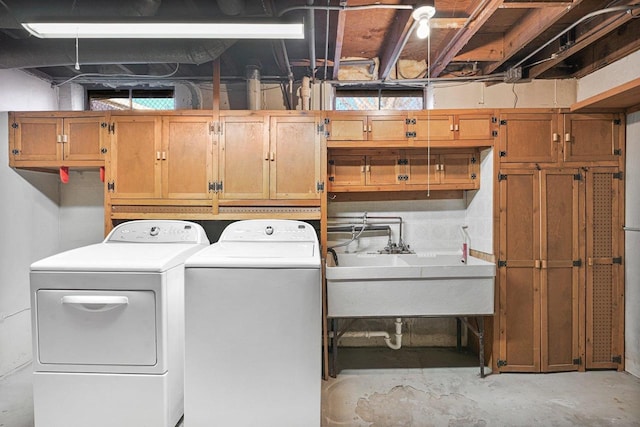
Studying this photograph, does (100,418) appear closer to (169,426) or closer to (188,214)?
(169,426)

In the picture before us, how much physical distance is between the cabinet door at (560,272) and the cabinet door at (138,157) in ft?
11.2

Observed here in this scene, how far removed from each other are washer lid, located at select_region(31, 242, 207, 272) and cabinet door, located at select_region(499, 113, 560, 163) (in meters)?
2.83

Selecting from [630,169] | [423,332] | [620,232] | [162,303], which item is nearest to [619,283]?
[620,232]

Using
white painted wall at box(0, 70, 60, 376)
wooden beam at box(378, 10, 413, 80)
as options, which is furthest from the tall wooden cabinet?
white painted wall at box(0, 70, 60, 376)

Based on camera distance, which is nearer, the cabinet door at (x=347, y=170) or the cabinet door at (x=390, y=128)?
the cabinet door at (x=390, y=128)

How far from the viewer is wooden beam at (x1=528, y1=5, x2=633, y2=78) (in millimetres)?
2219

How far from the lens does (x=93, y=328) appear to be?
192 cm

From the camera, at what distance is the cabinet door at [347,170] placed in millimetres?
3111

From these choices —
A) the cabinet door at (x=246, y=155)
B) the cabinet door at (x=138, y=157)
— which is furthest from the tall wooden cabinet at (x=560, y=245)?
the cabinet door at (x=138, y=157)

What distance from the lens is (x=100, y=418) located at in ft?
6.38

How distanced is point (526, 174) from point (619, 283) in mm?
1274

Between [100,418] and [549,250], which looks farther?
Result: [549,250]

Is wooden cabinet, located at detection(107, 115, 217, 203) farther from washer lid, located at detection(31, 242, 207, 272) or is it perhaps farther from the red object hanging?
washer lid, located at detection(31, 242, 207, 272)

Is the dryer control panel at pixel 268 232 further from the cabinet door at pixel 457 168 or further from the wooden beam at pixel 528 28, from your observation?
the wooden beam at pixel 528 28
